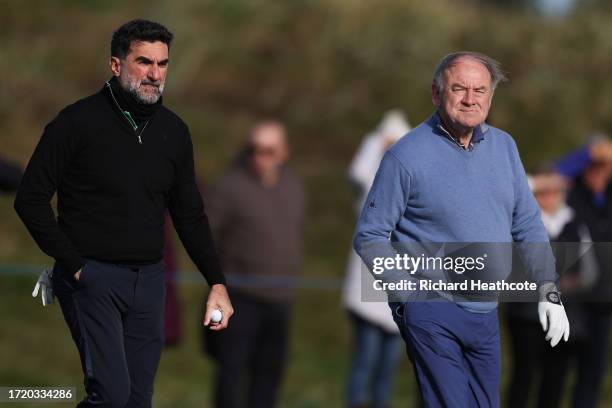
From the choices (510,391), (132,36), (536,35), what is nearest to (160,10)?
(536,35)

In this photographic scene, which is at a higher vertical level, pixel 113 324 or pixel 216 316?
pixel 216 316

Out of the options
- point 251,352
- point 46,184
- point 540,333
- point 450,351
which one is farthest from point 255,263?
point 46,184

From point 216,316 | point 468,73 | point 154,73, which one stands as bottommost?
point 216,316

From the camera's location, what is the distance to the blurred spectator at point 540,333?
29.8 feet

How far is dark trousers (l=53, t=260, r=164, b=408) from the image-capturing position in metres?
5.61

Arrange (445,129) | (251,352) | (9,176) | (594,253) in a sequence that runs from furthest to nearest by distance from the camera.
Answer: (594,253)
(251,352)
(9,176)
(445,129)

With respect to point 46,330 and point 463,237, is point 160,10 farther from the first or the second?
point 463,237

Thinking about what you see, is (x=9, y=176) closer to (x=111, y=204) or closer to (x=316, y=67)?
(x=111, y=204)

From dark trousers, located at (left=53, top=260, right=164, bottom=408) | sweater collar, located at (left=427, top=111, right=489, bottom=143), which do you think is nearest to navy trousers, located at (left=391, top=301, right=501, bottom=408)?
sweater collar, located at (left=427, top=111, right=489, bottom=143)

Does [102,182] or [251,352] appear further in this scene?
[251,352]

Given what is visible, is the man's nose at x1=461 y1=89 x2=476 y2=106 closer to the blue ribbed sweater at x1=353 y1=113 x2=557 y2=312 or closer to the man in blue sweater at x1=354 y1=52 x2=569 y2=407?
the man in blue sweater at x1=354 y1=52 x2=569 y2=407

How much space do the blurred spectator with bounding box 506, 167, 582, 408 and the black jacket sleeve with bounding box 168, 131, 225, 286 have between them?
3.43 m

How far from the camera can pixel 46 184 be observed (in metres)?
5.51

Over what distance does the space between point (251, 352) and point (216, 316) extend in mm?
3293
